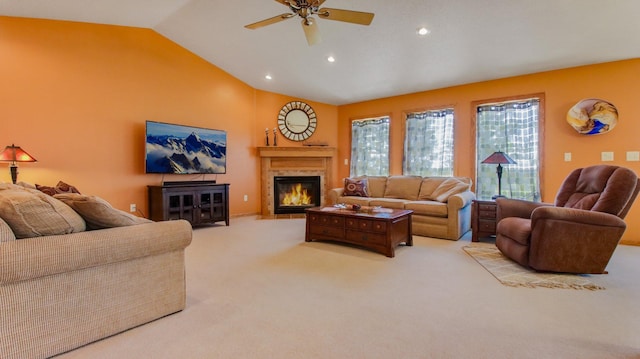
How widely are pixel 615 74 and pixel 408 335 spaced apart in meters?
4.81

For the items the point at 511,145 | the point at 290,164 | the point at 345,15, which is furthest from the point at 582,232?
the point at 290,164

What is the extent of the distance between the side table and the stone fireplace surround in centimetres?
322

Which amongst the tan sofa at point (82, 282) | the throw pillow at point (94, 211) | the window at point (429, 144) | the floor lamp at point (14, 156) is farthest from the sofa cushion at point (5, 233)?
the window at point (429, 144)

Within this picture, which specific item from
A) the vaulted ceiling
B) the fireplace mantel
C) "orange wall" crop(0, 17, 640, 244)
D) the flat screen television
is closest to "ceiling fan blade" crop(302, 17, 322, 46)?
the vaulted ceiling

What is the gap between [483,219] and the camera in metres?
4.08

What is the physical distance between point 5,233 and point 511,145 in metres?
5.79

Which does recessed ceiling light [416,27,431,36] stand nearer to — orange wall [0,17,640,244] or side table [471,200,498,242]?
orange wall [0,17,640,244]

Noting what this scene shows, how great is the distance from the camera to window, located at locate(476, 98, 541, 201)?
15.1ft

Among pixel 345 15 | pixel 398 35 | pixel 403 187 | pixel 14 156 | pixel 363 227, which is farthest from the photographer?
pixel 403 187

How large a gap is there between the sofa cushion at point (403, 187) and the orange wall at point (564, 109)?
792mm

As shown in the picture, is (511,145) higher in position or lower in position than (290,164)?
higher

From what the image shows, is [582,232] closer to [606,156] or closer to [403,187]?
[606,156]

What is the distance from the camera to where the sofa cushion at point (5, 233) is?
4.70 ft

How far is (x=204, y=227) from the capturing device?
5.15 meters
